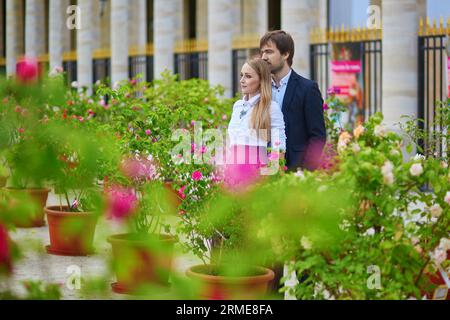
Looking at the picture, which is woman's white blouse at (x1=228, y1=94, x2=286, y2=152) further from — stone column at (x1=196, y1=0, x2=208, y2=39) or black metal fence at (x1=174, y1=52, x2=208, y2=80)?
stone column at (x1=196, y1=0, x2=208, y2=39)

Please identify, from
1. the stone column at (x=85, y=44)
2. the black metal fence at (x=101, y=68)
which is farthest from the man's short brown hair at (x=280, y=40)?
the black metal fence at (x=101, y=68)

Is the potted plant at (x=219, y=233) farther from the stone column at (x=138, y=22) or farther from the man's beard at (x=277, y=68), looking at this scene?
the stone column at (x=138, y=22)

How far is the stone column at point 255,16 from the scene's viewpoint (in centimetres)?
2905

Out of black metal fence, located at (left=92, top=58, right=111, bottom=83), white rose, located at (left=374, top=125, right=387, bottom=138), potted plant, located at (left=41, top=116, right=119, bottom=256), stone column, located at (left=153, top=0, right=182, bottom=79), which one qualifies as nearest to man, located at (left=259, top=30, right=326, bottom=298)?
white rose, located at (left=374, top=125, right=387, bottom=138)

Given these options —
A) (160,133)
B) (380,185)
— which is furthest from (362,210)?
(160,133)

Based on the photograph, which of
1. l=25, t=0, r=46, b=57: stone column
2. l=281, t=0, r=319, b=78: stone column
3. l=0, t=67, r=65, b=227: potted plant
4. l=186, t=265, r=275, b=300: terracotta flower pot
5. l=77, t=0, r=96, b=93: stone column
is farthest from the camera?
l=25, t=0, r=46, b=57: stone column

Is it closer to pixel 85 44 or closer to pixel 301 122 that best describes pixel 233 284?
pixel 301 122

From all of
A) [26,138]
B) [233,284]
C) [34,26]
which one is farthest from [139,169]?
[34,26]

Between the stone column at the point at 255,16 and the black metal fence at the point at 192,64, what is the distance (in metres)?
3.98

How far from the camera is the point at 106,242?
3.36m

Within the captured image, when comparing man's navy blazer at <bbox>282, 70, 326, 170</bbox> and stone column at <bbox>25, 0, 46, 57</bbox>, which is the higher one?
stone column at <bbox>25, 0, 46, 57</bbox>

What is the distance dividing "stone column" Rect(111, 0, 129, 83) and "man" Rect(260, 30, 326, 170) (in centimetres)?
2178

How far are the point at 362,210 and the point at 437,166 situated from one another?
1.85 ft

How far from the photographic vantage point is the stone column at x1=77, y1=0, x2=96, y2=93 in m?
29.8
